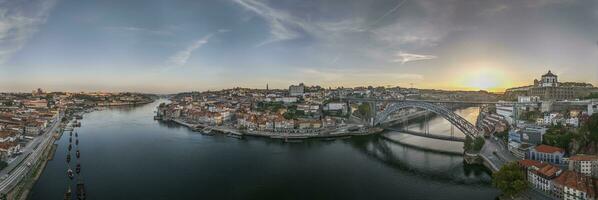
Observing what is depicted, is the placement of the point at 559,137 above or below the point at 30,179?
above

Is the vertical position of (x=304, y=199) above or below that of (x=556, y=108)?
below

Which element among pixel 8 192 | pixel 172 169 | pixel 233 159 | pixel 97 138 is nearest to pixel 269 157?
pixel 233 159

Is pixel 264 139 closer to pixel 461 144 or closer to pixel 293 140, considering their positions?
pixel 293 140

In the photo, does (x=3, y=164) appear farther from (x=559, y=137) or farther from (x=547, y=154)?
(x=559, y=137)

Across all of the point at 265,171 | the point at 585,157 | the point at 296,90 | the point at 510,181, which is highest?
the point at 296,90

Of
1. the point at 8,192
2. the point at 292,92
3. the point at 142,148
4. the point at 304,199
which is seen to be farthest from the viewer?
the point at 292,92

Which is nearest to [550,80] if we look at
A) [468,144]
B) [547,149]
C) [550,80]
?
[550,80]

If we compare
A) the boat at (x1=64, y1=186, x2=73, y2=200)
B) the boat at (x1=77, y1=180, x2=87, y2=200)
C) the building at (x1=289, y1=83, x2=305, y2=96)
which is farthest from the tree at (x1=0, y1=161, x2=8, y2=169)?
the building at (x1=289, y1=83, x2=305, y2=96)
